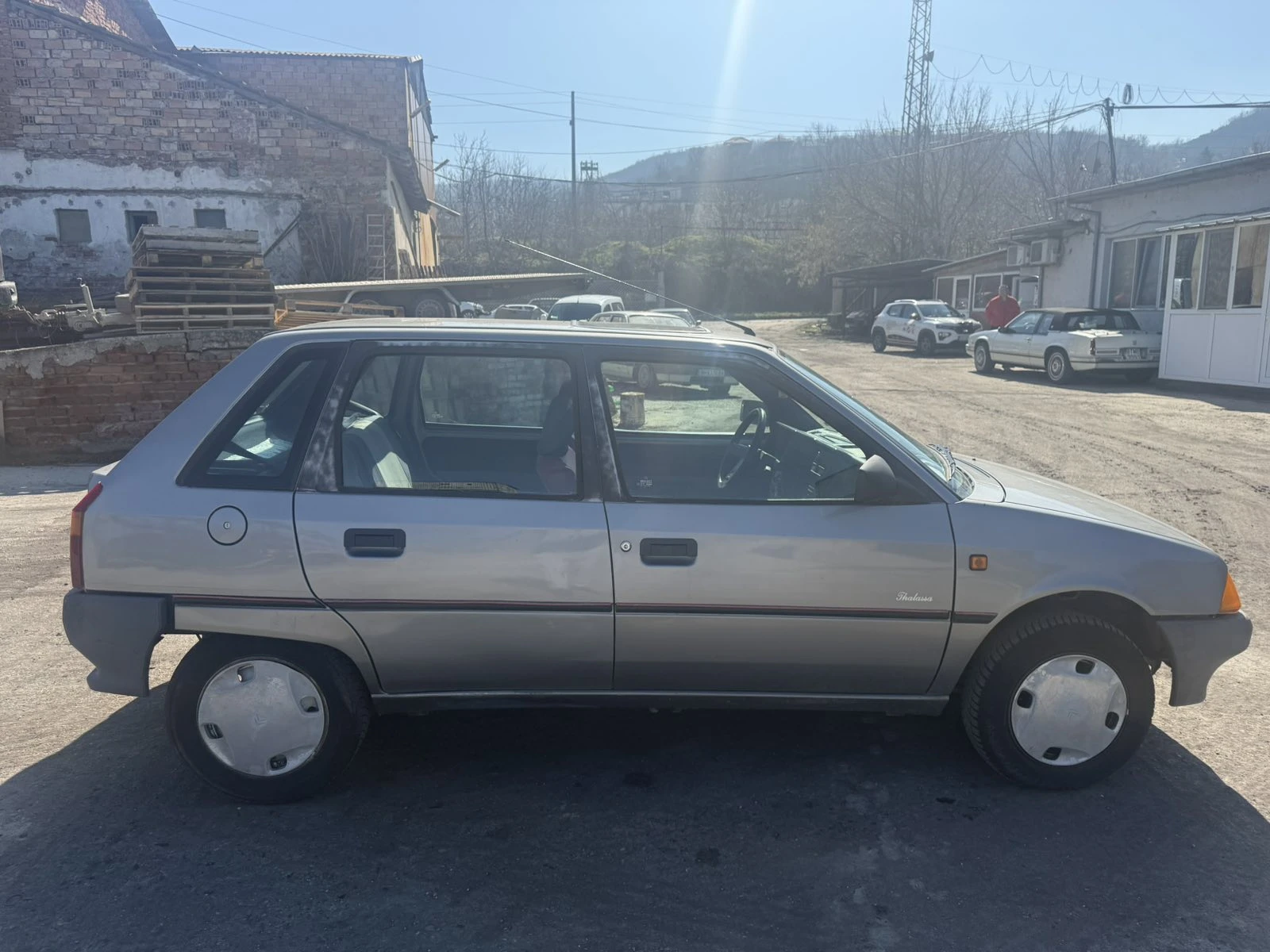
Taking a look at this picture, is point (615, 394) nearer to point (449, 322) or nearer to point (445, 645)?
point (449, 322)

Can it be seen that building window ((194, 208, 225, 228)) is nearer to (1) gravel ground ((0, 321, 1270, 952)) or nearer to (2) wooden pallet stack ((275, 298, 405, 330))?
(2) wooden pallet stack ((275, 298, 405, 330))

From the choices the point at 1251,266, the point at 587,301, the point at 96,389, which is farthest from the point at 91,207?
the point at 1251,266

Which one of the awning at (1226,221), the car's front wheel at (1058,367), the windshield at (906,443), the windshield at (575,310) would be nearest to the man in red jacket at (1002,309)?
the car's front wheel at (1058,367)

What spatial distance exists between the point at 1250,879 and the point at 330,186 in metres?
22.2

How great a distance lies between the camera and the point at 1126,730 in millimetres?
3293

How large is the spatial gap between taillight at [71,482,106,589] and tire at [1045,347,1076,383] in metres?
18.4

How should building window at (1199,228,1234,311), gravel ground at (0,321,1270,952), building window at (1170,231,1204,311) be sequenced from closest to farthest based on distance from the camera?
gravel ground at (0,321,1270,952) < building window at (1199,228,1234,311) < building window at (1170,231,1204,311)

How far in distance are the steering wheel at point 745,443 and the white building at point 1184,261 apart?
15000 mm

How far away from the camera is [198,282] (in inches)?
453

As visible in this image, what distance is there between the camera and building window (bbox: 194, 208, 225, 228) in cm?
2067

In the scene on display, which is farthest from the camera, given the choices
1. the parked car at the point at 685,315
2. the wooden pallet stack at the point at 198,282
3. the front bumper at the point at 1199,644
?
the parked car at the point at 685,315

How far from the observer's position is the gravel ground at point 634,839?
8.54ft

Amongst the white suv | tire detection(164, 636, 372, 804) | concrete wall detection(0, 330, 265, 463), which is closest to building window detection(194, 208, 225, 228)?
concrete wall detection(0, 330, 265, 463)

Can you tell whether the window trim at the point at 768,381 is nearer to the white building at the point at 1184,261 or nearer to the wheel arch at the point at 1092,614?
the wheel arch at the point at 1092,614
